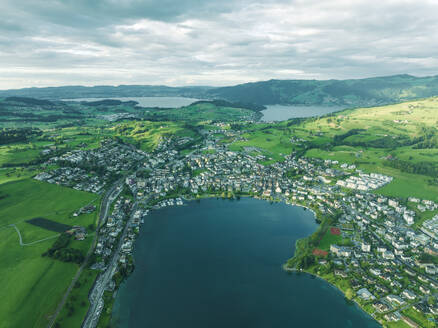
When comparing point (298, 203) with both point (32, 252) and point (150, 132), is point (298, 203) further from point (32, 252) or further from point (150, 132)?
point (150, 132)

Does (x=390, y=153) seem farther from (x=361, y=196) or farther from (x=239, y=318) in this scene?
(x=239, y=318)

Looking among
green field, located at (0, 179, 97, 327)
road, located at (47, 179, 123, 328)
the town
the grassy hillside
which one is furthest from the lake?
the grassy hillside

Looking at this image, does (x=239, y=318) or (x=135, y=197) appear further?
(x=135, y=197)

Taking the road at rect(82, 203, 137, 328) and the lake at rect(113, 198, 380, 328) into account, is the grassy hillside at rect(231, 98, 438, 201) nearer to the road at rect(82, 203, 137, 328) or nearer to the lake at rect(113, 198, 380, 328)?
the lake at rect(113, 198, 380, 328)

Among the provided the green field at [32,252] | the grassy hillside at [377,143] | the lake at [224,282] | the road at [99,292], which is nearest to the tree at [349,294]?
the lake at [224,282]

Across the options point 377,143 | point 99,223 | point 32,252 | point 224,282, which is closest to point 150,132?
point 99,223

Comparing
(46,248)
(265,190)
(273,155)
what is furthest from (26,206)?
(273,155)
